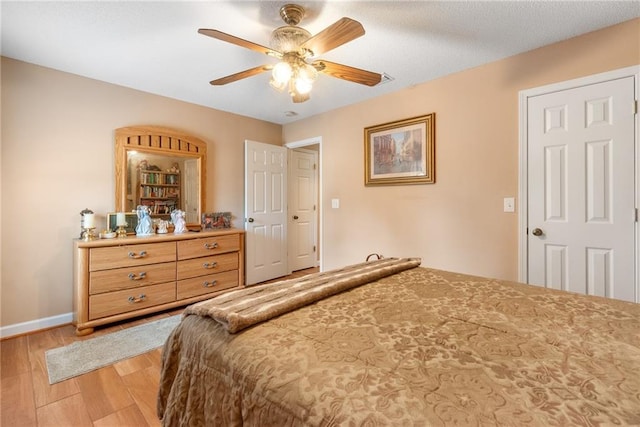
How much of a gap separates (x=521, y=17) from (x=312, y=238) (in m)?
3.93

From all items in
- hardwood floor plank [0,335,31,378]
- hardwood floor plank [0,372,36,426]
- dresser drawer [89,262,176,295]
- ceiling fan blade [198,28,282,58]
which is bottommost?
hardwood floor plank [0,372,36,426]

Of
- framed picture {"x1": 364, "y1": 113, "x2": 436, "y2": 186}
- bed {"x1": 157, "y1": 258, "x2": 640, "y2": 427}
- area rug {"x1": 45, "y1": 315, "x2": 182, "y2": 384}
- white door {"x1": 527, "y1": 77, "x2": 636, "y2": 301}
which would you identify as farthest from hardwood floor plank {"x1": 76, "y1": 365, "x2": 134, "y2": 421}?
white door {"x1": 527, "y1": 77, "x2": 636, "y2": 301}

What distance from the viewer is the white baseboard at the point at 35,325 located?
2.46m

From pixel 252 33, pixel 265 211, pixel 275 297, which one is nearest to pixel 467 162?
pixel 252 33

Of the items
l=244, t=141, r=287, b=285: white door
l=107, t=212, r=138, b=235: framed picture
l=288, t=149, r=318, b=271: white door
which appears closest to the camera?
l=107, t=212, r=138, b=235: framed picture

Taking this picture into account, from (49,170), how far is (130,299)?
1379 millimetres

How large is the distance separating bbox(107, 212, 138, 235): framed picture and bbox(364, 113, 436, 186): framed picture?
2.58 metres

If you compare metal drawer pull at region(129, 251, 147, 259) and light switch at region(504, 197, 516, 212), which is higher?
light switch at region(504, 197, 516, 212)

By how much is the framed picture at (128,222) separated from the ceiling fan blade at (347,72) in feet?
8.08

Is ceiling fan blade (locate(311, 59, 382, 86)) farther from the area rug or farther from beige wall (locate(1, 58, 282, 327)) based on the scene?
the area rug

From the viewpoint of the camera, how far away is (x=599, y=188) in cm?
209

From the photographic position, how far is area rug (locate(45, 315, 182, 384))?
1982 mm

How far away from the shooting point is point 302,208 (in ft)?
16.2

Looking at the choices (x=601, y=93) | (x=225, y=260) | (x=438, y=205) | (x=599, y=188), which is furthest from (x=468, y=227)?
(x=225, y=260)
